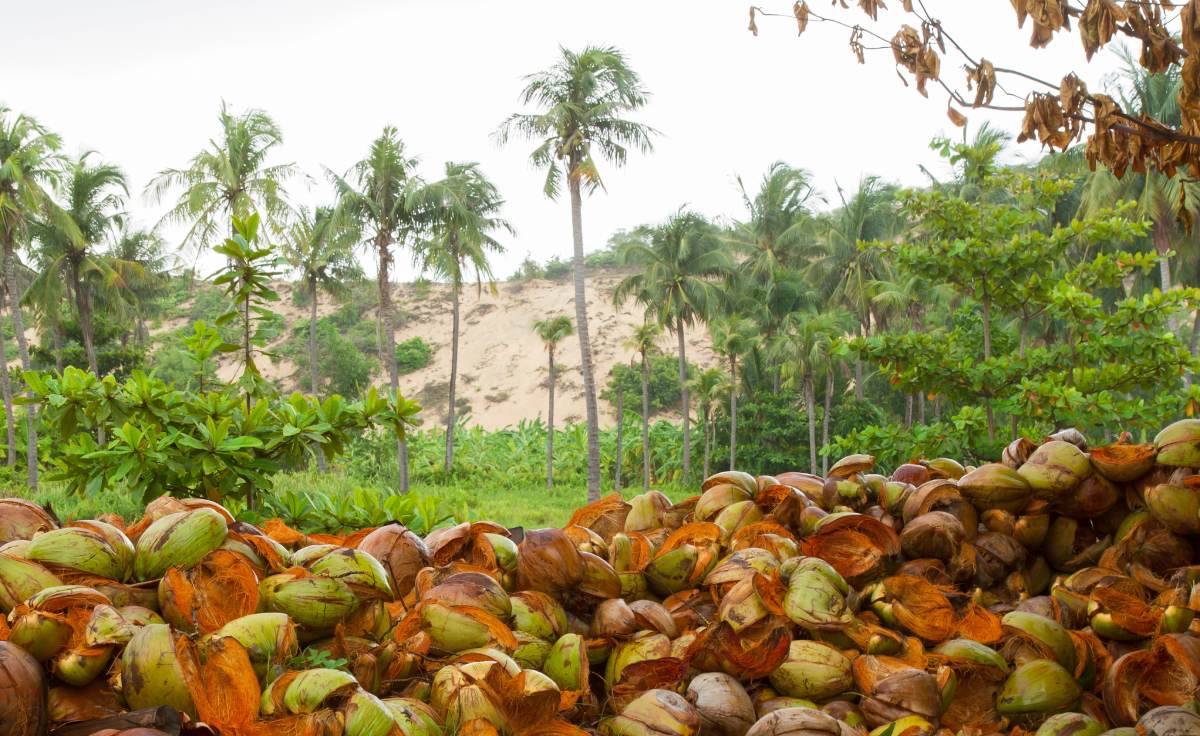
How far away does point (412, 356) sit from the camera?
2559 inches

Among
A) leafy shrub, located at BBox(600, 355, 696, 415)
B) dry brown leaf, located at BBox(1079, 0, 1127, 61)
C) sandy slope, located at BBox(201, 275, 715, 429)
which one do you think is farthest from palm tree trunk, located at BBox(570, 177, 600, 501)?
dry brown leaf, located at BBox(1079, 0, 1127, 61)

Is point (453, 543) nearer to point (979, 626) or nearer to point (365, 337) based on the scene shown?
point (979, 626)

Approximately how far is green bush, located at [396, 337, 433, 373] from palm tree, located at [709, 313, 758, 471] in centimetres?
3023

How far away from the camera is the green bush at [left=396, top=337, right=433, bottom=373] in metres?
65.0

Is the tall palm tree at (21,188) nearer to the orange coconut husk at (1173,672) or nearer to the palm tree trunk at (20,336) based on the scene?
the palm tree trunk at (20,336)

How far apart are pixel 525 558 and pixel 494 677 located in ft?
1.37

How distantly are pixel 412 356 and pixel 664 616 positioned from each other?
64773 millimetres

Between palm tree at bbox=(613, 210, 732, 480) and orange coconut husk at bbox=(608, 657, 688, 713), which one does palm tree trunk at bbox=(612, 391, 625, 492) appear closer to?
palm tree at bbox=(613, 210, 732, 480)

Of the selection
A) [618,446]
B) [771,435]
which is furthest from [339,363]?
[771,435]

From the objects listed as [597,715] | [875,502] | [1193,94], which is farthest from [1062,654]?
[1193,94]

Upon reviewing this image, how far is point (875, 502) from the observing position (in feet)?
7.29

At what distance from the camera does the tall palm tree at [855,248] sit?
41406mm

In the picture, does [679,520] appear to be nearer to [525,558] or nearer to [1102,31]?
[525,558]

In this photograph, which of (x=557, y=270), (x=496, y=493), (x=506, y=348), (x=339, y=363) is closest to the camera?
(x=496, y=493)
